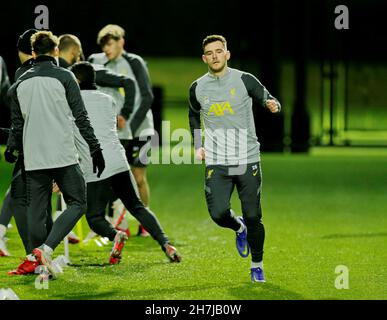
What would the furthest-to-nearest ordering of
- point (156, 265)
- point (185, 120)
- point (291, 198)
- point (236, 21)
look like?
→ point (236, 21) → point (185, 120) → point (291, 198) → point (156, 265)

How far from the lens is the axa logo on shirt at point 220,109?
28.5ft

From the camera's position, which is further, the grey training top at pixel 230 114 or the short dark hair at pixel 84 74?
the short dark hair at pixel 84 74

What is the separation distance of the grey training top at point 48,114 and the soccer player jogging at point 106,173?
2.50 ft

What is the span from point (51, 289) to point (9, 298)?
916 millimetres

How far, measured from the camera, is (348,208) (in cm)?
1410

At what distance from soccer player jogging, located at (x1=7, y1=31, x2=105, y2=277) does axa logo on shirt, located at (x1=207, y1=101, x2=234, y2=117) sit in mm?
945

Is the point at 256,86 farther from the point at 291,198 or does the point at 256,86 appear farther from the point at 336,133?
the point at 336,133

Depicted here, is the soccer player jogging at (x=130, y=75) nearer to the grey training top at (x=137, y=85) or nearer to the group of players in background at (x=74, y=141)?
the grey training top at (x=137, y=85)

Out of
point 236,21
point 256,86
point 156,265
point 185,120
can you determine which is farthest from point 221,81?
point 236,21

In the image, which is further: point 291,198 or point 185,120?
point 185,120

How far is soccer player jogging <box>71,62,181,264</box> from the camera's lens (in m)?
9.41

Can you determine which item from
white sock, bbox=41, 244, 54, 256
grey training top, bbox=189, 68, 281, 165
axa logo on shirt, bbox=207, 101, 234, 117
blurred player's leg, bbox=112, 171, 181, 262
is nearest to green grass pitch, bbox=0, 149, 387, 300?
blurred player's leg, bbox=112, 171, 181, 262

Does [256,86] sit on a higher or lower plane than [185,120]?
higher

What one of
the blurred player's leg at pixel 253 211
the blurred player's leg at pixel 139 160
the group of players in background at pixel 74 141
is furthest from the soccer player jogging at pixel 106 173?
the blurred player's leg at pixel 139 160
